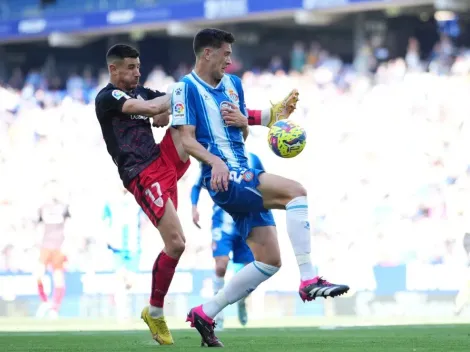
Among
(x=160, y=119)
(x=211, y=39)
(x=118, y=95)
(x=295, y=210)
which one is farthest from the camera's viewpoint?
(x=160, y=119)

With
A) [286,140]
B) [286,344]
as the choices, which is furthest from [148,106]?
[286,344]

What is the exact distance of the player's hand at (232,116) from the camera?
732 centimetres

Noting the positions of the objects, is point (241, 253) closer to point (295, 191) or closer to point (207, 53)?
point (207, 53)

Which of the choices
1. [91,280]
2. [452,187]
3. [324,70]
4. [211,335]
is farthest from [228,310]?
[211,335]

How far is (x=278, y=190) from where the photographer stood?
275 inches

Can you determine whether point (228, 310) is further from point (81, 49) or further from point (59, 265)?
point (81, 49)

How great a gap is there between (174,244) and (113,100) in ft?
4.01

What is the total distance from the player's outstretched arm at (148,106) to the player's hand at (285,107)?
804 mm

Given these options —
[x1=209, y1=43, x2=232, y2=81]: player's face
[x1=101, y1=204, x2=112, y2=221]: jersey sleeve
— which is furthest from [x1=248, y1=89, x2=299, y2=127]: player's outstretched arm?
[x1=101, y1=204, x2=112, y2=221]: jersey sleeve

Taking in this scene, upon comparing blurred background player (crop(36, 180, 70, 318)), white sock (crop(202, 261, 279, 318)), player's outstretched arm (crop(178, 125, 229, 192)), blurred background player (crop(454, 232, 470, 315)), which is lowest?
blurred background player (crop(454, 232, 470, 315))

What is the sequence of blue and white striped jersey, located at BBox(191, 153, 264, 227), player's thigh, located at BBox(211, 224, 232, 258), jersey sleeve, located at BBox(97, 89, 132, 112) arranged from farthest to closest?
1. player's thigh, located at BBox(211, 224, 232, 258)
2. blue and white striped jersey, located at BBox(191, 153, 264, 227)
3. jersey sleeve, located at BBox(97, 89, 132, 112)

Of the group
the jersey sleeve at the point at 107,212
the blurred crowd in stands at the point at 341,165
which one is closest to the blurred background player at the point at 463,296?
the blurred crowd in stands at the point at 341,165

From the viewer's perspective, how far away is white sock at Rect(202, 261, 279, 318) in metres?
7.27

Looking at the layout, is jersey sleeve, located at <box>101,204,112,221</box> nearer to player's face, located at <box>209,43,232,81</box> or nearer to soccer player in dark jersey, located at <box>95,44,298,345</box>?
soccer player in dark jersey, located at <box>95,44,298,345</box>
